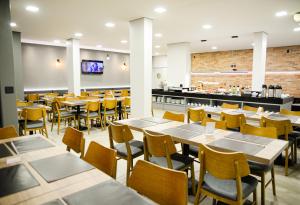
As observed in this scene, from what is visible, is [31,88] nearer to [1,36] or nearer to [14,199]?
[1,36]

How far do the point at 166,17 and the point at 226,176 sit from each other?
4344 millimetres

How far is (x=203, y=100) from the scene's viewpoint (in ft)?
25.2

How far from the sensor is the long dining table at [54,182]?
1.16 metres

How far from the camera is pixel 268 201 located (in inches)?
96.9

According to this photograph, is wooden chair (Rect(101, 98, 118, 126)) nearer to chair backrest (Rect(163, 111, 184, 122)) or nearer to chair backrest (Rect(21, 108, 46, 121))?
chair backrest (Rect(21, 108, 46, 121))

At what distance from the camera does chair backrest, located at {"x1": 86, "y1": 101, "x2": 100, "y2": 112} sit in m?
5.29

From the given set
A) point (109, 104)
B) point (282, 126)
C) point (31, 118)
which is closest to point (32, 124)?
point (31, 118)

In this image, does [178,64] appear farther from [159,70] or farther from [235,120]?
[159,70]

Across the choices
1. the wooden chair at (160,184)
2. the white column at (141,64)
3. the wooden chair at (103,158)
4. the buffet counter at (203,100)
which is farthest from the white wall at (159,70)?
the wooden chair at (160,184)

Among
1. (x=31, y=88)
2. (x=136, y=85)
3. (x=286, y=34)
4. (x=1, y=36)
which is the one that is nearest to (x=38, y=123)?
(x=1, y=36)

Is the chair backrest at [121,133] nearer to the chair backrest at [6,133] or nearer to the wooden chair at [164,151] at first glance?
the wooden chair at [164,151]

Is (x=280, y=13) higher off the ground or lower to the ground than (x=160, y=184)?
higher

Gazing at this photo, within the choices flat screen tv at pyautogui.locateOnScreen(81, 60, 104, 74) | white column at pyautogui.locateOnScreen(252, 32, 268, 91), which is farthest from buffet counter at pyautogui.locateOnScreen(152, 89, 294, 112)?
flat screen tv at pyautogui.locateOnScreen(81, 60, 104, 74)

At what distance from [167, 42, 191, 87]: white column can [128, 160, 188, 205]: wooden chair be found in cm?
751
